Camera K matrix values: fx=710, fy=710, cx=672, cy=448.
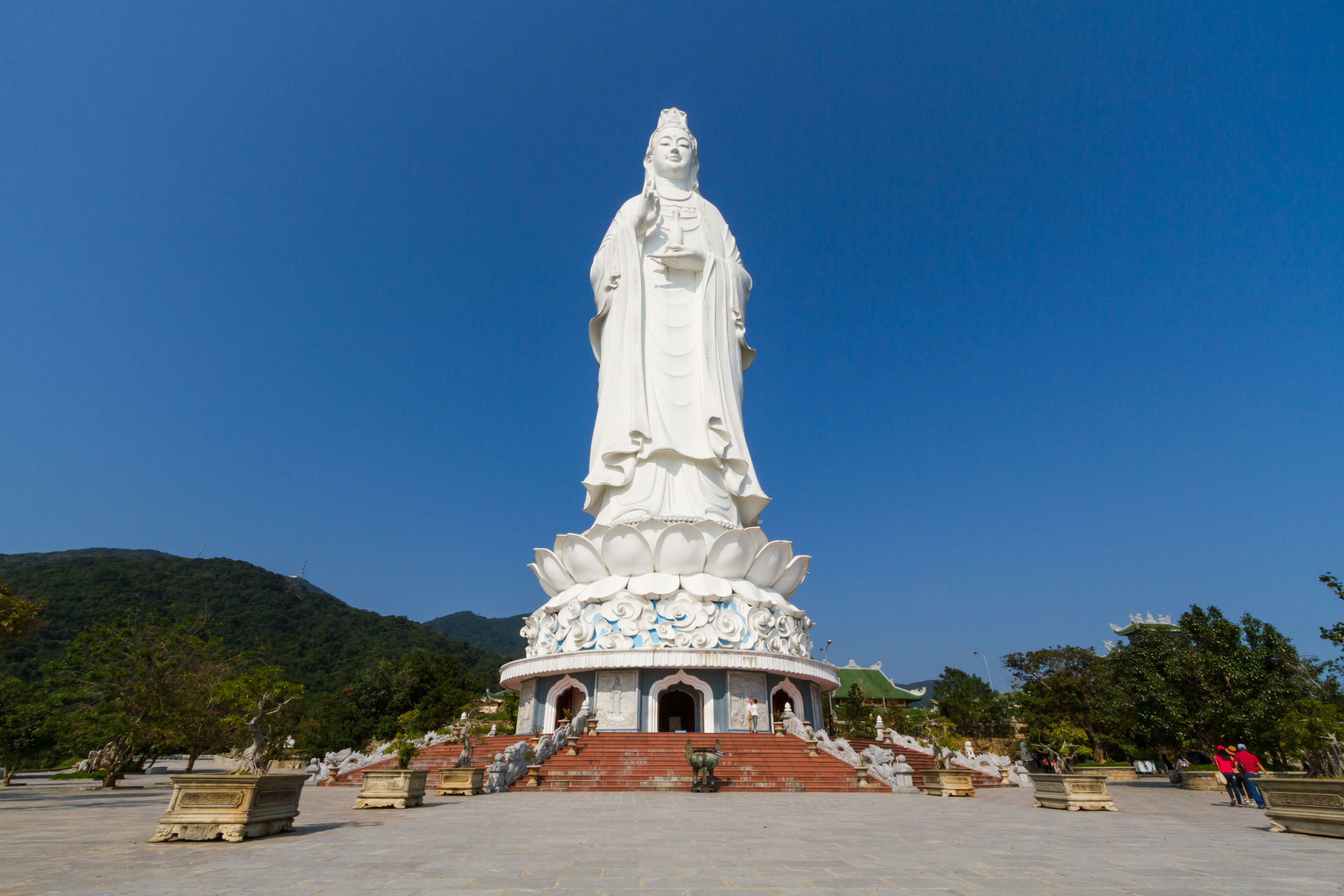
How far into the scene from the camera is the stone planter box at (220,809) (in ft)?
21.8

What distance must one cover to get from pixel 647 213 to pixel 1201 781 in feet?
72.6

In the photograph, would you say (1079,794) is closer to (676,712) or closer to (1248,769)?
(1248,769)

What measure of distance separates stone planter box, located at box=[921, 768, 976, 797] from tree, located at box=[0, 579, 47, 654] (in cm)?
1882

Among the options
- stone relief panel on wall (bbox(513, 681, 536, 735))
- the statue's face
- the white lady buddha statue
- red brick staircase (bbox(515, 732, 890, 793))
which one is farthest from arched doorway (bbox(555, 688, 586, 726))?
the statue's face

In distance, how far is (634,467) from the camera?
73.2 feet

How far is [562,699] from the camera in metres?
21.5

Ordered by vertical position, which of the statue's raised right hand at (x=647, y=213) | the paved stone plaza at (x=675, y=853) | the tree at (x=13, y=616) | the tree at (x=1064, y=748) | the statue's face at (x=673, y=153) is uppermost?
the statue's face at (x=673, y=153)

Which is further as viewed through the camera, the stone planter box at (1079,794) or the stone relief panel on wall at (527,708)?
the stone relief panel on wall at (527,708)

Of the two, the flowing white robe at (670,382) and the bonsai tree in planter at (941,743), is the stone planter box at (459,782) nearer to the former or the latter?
the bonsai tree in planter at (941,743)

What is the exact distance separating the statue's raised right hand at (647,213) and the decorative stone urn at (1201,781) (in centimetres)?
2176

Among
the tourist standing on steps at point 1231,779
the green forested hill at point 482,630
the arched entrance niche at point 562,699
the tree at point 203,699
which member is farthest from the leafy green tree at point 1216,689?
the green forested hill at point 482,630

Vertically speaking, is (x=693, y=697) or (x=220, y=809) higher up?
(x=693, y=697)

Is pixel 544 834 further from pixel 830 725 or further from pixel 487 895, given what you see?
pixel 830 725

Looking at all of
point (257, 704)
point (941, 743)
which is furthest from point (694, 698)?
point (257, 704)
